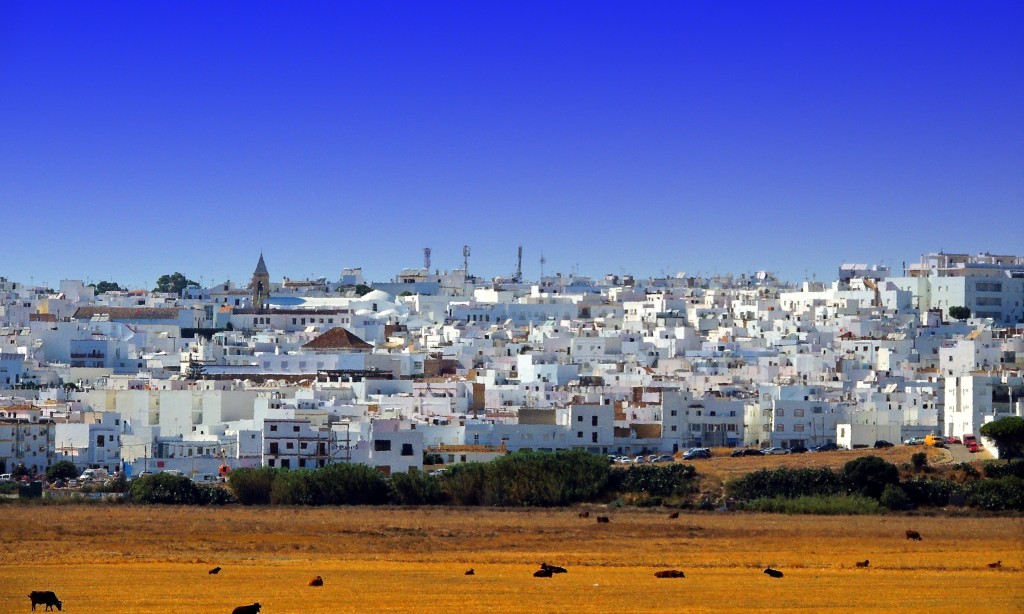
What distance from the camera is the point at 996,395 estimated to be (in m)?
55.0

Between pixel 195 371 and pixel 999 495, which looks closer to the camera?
pixel 999 495

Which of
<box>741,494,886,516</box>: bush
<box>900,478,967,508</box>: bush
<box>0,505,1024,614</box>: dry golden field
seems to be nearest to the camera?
<box>0,505,1024,614</box>: dry golden field

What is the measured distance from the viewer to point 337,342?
3135 inches

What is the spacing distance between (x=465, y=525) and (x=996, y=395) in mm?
19073

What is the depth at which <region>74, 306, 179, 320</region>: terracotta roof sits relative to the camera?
309 ft

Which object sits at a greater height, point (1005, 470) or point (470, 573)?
point (1005, 470)

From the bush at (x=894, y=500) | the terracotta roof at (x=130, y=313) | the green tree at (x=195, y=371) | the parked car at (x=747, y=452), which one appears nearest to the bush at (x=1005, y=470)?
the bush at (x=894, y=500)

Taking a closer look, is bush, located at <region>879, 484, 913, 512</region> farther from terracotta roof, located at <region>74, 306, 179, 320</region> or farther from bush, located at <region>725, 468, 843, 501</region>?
terracotta roof, located at <region>74, 306, 179, 320</region>

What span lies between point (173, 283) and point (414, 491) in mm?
85111

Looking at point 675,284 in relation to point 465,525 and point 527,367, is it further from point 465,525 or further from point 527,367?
point 465,525

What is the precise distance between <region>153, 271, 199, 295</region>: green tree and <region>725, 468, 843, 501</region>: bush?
83.6 meters

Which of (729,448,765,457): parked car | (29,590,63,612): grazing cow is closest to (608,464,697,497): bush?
(729,448,765,457): parked car

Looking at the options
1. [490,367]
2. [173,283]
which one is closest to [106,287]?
[173,283]

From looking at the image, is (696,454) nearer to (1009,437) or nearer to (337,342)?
(1009,437)
